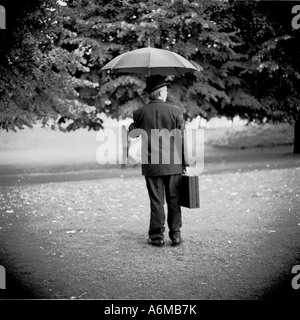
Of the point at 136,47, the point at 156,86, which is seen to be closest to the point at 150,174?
the point at 156,86

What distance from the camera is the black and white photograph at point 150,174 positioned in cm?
405

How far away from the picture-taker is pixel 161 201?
5.00 meters

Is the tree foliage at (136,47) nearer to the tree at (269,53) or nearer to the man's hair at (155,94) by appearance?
the tree at (269,53)

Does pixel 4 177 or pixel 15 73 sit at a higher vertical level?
pixel 15 73

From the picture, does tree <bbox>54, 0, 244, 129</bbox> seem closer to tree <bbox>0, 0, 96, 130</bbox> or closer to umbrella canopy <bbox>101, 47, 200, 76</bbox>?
tree <bbox>0, 0, 96, 130</bbox>

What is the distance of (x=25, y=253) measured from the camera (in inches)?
196

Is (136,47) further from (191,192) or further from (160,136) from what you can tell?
(191,192)

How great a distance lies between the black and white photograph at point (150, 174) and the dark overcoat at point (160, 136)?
0.02m

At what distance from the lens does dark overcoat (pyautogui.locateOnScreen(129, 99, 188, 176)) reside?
191 inches

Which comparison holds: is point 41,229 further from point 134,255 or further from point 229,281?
point 229,281

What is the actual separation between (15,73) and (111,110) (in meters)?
4.99

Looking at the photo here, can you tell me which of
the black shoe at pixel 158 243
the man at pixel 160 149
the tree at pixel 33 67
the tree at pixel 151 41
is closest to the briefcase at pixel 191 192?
the man at pixel 160 149
